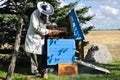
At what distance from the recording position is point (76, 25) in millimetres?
14047

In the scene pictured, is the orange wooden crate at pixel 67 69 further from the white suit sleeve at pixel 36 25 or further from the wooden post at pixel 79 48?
the wooden post at pixel 79 48

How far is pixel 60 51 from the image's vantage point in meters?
13.4

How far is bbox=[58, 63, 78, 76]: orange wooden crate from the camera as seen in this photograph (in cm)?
1338

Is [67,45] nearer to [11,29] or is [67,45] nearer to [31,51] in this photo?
[31,51]

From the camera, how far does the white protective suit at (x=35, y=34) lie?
12875 millimetres

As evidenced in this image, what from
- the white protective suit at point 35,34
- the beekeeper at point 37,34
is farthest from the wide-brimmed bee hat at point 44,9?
the white protective suit at point 35,34

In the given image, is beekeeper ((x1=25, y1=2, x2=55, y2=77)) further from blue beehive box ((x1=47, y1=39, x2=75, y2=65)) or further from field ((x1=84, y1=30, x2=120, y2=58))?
field ((x1=84, y1=30, x2=120, y2=58))

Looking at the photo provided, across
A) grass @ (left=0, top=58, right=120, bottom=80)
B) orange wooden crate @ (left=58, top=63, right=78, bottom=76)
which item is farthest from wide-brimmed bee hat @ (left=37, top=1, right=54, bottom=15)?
grass @ (left=0, top=58, right=120, bottom=80)

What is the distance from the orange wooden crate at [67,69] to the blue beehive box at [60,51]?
0.16 m

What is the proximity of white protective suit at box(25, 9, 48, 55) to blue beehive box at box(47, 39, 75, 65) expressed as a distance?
309mm

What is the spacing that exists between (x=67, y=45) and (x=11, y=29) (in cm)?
323

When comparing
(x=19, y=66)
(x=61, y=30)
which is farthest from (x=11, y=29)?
(x=61, y=30)

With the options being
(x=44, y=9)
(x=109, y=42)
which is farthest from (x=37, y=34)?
(x=109, y=42)

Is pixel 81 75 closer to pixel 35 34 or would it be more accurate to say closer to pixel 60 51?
pixel 60 51
